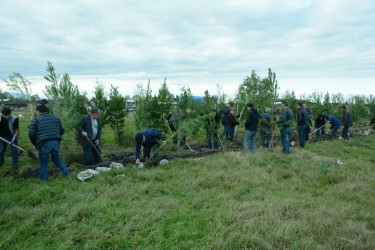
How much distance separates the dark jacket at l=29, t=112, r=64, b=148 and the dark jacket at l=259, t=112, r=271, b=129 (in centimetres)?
720

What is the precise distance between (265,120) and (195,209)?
6116 millimetres

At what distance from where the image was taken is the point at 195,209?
4.07 m

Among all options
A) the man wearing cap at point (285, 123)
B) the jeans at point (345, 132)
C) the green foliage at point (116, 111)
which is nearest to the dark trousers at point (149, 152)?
the man wearing cap at point (285, 123)

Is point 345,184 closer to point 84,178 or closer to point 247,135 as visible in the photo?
point 247,135

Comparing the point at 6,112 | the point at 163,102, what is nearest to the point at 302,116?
the point at 163,102

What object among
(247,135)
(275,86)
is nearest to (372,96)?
(275,86)

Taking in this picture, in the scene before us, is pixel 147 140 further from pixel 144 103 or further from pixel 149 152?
pixel 144 103

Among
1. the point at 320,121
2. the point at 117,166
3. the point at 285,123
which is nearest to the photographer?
the point at 117,166

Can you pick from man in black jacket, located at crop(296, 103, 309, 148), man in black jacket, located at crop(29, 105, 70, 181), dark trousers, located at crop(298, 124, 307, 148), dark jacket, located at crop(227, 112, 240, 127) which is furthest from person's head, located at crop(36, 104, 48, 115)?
dark trousers, located at crop(298, 124, 307, 148)

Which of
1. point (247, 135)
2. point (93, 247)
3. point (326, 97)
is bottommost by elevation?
point (93, 247)

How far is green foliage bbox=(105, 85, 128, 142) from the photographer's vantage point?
1130cm

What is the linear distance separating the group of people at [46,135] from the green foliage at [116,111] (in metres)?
4.14

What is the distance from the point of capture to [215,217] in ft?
12.2

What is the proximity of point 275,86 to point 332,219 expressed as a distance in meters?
6.46
